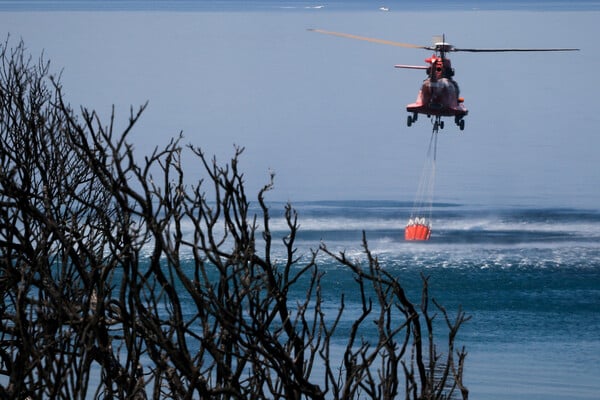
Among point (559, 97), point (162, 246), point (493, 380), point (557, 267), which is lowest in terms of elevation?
point (493, 380)

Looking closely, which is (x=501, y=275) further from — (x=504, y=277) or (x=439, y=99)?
(x=439, y=99)

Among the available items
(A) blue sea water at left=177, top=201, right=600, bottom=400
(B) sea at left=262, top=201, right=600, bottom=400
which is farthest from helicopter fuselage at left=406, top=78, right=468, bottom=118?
(A) blue sea water at left=177, top=201, right=600, bottom=400

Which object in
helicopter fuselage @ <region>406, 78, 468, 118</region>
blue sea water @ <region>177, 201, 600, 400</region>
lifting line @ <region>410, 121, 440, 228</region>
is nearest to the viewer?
helicopter fuselage @ <region>406, 78, 468, 118</region>

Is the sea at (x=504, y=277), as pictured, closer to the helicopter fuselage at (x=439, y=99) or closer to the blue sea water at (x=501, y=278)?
the blue sea water at (x=501, y=278)

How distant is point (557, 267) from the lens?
41.3m

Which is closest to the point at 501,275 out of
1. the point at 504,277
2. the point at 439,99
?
the point at 504,277

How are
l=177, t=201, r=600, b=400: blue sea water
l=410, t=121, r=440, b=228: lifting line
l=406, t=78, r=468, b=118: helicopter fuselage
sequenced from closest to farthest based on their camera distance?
1. l=406, t=78, r=468, b=118: helicopter fuselage
2. l=177, t=201, r=600, b=400: blue sea water
3. l=410, t=121, r=440, b=228: lifting line

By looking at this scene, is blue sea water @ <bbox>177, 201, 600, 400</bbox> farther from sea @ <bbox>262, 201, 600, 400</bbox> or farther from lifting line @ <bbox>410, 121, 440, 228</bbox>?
lifting line @ <bbox>410, 121, 440, 228</bbox>

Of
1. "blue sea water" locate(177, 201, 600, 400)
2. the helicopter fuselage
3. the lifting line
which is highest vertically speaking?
the helicopter fuselage

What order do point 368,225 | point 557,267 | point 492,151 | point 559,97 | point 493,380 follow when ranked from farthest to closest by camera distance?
1. point 559,97
2. point 492,151
3. point 368,225
4. point 557,267
5. point 493,380

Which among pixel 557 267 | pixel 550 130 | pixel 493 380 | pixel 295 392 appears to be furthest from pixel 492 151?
pixel 295 392

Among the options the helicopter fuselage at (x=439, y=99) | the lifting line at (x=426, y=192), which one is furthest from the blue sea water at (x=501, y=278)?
the helicopter fuselage at (x=439, y=99)

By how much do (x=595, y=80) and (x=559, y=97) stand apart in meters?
3.82

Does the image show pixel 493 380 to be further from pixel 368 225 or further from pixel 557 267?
pixel 368 225
